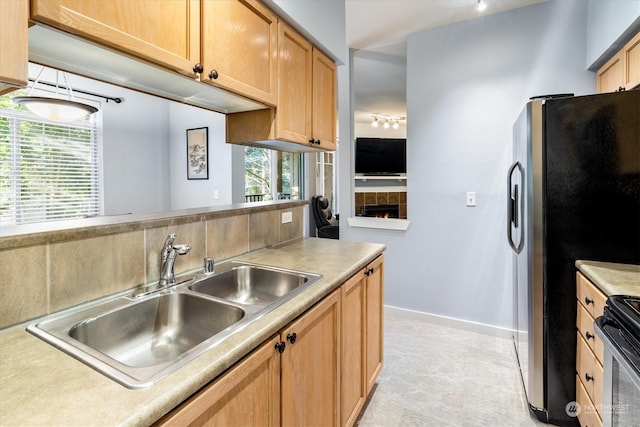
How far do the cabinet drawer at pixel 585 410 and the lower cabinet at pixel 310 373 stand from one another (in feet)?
3.31

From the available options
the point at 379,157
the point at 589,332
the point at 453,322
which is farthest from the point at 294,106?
the point at 379,157

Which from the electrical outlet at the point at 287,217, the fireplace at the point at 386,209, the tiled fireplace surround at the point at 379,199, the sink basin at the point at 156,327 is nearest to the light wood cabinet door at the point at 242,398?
the sink basin at the point at 156,327

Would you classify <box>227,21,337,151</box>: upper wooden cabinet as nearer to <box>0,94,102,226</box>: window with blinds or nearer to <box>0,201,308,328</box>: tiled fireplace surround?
<box>0,201,308,328</box>: tiled fireplace surround

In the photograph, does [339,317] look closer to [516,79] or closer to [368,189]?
[516,79]

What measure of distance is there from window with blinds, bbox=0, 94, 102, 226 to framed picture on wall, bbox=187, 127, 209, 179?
964 millimetres

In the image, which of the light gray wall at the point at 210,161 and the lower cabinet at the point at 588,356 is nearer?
the lower cabinet at the point at 588,356

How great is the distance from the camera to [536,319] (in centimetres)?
175

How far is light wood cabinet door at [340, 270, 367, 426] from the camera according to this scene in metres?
1.46

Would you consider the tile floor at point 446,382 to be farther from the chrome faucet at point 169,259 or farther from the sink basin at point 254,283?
the chrome faucet at point 169,259

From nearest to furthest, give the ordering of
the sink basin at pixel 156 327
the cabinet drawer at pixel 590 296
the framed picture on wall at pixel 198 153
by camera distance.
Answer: the sink basin at pixel 156 327 → the cabinet drawer at pixel 590 296 → the framed picture on wall at pixel 198 153

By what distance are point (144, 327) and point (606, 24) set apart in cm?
297

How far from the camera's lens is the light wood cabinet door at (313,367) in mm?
1025

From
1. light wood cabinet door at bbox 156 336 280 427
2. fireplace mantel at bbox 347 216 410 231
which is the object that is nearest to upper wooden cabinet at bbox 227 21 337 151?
light wood cabinet door at bbox 156 336 280 427

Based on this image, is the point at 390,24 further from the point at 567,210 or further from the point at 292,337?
the point at 292,337
